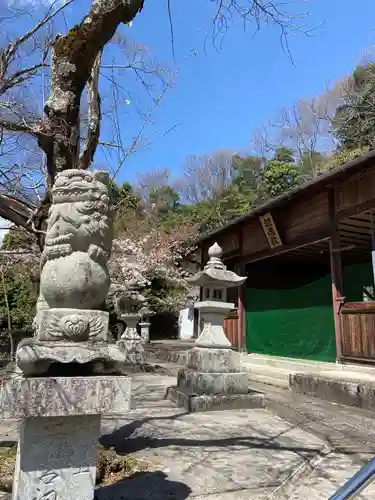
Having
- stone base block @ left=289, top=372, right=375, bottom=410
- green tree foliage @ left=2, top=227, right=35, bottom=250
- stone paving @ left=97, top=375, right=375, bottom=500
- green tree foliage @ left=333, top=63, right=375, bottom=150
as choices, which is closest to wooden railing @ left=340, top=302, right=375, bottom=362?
stone base block @ left=289, top=372, right=375, bottom=410

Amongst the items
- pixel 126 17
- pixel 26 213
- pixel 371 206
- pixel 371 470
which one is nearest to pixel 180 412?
pixel 26 213

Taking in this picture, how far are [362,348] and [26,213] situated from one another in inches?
304

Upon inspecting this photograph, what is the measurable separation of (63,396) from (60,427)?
0.90ft

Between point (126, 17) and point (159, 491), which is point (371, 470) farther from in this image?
point (126, 17)

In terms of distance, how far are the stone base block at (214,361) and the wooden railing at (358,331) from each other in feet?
11.0

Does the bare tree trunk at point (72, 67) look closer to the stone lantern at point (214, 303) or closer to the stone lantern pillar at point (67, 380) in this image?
the stone lantern pillar at point (67, 380)

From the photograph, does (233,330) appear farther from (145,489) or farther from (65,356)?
(65,356)

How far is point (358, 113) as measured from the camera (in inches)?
1054

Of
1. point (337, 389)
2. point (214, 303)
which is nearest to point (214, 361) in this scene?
point (214, 303)

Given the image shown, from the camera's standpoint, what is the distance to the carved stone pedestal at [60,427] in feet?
7.64

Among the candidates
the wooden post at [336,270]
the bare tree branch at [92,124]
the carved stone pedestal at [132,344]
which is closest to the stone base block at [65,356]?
the bare tree branch at [92,124]

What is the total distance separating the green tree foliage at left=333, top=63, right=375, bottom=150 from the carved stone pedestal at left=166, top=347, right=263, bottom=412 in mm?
22776

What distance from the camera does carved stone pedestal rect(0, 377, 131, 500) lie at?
2330 millimetres

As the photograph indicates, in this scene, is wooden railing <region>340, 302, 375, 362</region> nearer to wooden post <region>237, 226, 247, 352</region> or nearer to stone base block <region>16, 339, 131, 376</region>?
wooden post <region>237, 226, 247, 352</region>
